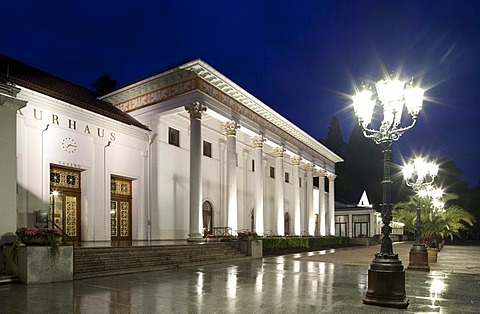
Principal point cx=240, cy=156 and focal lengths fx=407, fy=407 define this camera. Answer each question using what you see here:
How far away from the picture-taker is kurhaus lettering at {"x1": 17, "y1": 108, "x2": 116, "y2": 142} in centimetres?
1709

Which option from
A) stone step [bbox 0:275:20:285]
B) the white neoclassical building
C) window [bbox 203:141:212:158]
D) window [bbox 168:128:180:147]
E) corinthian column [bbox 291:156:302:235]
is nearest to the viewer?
stone step [bbox 0:275:20:285]

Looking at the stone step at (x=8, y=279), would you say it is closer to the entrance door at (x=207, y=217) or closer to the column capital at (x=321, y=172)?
the entrance door at (x=207, y=217)

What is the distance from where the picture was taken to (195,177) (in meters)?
21.3

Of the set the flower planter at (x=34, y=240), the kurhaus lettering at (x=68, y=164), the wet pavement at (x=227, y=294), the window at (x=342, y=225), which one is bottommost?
the window at (x=342, y=225)

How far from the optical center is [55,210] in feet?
59.4

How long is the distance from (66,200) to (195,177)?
20.6 feet

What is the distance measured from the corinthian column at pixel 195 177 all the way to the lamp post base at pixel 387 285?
1355cm

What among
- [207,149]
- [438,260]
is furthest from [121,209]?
[438,260]

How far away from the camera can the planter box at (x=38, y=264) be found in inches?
408

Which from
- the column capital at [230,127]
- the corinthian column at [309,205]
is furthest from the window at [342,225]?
the column capital at [230,127]

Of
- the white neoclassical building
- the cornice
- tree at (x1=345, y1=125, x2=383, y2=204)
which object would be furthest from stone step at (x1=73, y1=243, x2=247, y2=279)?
tree at (x1=345, y1=125, x2=383, y2=204)

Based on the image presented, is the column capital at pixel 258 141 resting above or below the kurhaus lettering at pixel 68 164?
above

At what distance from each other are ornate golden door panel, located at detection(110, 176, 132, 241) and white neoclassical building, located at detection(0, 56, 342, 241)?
0.06m

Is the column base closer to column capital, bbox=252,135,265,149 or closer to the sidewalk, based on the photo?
the sidewalk
